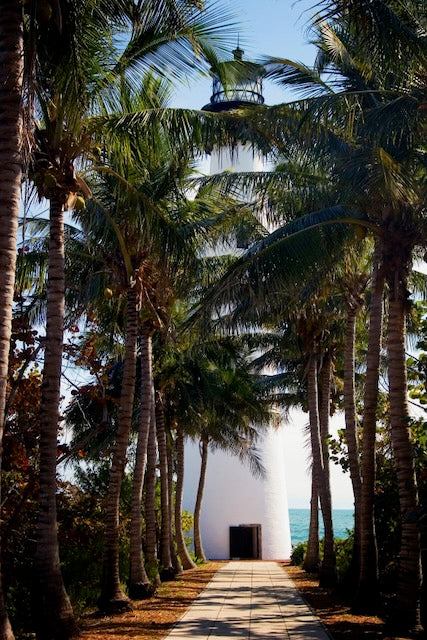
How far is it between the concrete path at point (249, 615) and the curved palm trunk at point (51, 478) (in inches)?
83.3

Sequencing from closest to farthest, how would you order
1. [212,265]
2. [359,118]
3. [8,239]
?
[8,239] → [359,118] → [212,265]

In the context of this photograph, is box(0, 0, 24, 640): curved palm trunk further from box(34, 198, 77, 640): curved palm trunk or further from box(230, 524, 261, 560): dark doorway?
box(230, 524, 261, 560): dark doorway

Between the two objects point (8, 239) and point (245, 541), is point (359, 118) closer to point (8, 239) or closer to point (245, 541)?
point (8, 239)

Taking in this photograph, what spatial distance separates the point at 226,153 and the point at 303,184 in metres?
1.99

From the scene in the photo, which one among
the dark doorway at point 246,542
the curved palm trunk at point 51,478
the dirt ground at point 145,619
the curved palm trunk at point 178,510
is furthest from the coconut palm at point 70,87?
the dark doorway at point 246,542

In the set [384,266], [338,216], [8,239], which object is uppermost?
[338,216]

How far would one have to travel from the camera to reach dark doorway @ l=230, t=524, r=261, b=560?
125ft

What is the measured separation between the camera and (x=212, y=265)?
2048cm

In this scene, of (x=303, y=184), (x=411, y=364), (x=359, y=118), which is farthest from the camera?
(x=303, y=184)

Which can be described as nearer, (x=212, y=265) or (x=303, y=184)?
(x=303, y=184)

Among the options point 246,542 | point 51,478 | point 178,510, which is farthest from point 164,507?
point 246,542

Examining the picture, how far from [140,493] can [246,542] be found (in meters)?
22.8

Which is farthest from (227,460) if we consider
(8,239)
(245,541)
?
(8,239)

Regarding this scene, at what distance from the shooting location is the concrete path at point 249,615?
1193 centimetres
